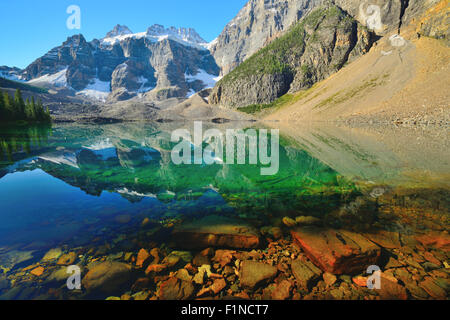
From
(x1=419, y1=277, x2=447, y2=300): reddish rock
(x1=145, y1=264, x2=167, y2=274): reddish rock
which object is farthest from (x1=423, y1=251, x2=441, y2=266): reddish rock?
(x1=145, y1=264, x2=167, y2=274): reddish rock

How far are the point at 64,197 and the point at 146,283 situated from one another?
30.9ft

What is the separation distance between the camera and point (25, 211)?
9.68 metres

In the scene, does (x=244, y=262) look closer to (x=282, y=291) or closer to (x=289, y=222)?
(x=282, y=291)

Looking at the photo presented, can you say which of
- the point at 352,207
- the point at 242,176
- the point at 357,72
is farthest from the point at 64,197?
the point at 357,72

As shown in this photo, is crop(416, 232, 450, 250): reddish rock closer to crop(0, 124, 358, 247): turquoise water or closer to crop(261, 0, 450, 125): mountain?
crop(0, 124, 358, 247): turquoise water

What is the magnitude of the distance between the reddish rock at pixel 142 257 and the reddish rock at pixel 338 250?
5119mm

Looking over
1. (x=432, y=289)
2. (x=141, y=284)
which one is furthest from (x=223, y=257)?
(x=432, y=289)

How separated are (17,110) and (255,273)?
4458 inches

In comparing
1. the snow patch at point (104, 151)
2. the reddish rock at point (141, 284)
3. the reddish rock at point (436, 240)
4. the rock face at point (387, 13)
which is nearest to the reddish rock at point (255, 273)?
the reddish rock at point (141, 284)

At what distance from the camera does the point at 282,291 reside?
5.04 m

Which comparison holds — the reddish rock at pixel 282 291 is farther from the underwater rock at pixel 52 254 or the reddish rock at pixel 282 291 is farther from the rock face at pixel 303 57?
the rock face at pixel 303 57

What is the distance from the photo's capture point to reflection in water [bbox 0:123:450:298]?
7551mm

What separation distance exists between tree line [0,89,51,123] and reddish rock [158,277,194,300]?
10563 cm

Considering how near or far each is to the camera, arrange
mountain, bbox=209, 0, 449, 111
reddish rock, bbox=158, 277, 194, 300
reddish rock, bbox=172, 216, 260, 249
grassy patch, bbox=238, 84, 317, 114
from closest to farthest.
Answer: reddish rock, bbox=158, 277, 194, 300 → reddish rock, bbox=172, 216, 260, 249 → mountain, bbox=209, 0, 449, 111 → grassy patch, bbox=238, 84, 317, 114
